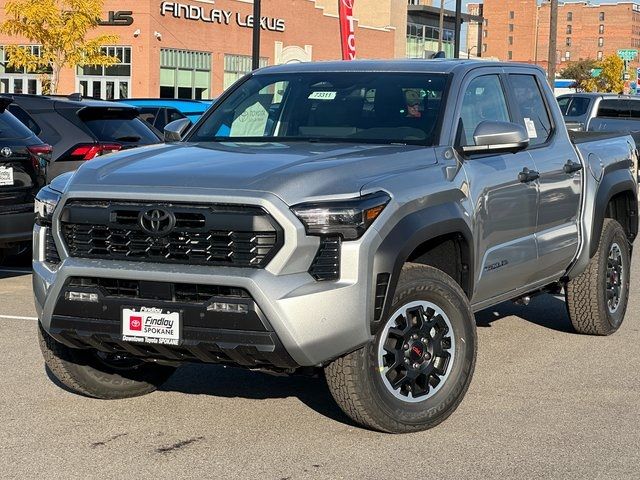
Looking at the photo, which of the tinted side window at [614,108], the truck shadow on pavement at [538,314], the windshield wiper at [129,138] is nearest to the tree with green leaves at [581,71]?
the tinted side window at [614,108]

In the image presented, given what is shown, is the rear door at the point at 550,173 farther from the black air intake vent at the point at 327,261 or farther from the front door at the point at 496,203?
the black air intake vent at the point at 327,261

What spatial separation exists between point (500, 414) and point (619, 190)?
2814 mm

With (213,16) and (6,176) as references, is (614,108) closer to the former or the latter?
(6,176)

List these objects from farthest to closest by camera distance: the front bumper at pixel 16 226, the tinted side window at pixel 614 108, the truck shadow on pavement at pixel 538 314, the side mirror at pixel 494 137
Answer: the tinted side window at pixel 614 108 → the front bumper at pixel 16 226 → the truck shadow on pavement at pixel 538 314 → the side mirror at pixel 494 137

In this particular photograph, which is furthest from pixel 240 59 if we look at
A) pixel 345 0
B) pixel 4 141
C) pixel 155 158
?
pixel 155 158

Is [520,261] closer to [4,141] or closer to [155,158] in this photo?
[155,158]

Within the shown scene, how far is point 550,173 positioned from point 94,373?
10.1 feet

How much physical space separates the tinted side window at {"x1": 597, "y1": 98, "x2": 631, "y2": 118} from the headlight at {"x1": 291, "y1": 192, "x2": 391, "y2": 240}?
24.7m

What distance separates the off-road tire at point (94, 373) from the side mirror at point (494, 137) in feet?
7.09

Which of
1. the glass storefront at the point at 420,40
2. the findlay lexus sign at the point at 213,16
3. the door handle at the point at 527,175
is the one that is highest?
the glass storefront at the point at 420,40

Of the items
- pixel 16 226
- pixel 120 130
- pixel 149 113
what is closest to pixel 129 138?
pixel 120 130

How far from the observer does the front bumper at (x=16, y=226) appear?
390 inches

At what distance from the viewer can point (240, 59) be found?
58844 millimetres

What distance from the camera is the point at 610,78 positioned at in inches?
4771
